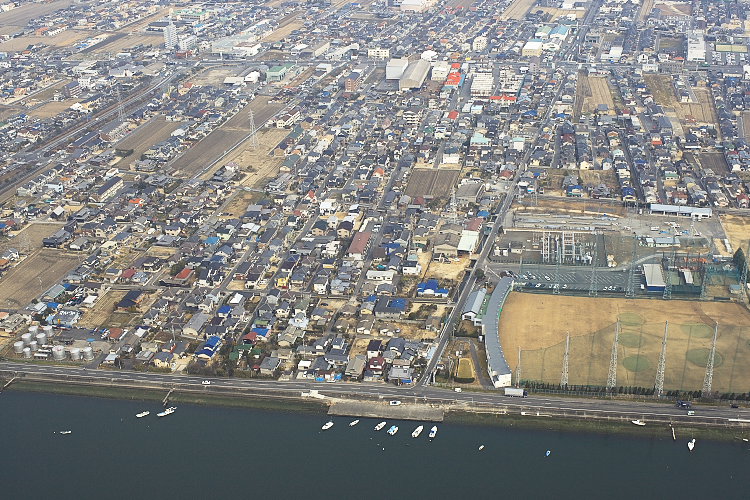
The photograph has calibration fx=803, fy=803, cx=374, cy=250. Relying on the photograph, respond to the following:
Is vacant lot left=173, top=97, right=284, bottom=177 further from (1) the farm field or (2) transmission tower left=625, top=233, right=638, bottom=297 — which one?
(2) transmission tower left=625, top=233, right=638, bottom=297

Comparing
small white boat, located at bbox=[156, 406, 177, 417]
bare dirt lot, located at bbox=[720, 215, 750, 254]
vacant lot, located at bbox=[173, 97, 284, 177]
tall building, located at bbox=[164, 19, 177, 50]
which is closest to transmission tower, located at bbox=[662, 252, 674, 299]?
bare dirt lot, located at bbox=[720, 215, 750, 254]

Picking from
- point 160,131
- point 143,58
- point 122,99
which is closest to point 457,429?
point 160,131

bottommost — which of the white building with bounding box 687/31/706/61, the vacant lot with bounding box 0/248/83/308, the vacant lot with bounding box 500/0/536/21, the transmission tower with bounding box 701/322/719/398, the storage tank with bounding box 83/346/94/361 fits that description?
the vacant lot with bounding box 500/0/536/21

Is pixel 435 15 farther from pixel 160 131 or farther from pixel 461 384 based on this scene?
pixel 461 384

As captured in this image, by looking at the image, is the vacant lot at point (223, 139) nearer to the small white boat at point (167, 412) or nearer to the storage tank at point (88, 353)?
the storage tank at point (88, 353)

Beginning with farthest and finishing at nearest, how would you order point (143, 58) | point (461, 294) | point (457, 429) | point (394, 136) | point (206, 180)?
point (143, 58), point (394, 136), point (206, 180), point (461, 294), point (457, 429)

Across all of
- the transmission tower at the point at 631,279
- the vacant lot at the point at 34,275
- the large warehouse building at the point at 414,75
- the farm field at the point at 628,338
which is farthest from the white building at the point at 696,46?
the vacant lot at the point at 34,275
